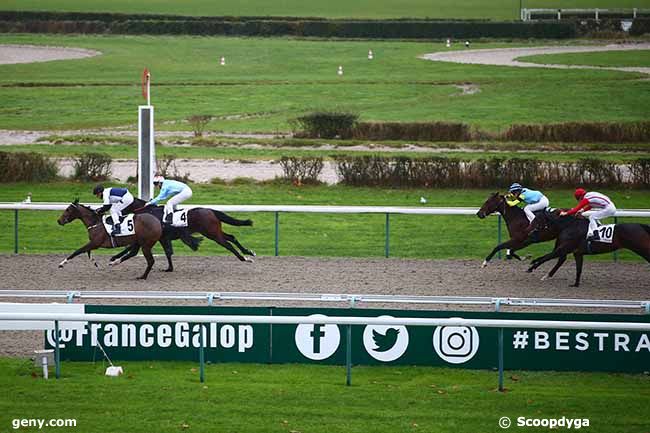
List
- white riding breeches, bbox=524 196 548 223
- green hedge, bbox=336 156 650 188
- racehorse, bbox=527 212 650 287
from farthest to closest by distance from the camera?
green hedge, bbox=336 156 650 188 → white riding breeches, bbox=524 196 548 223 → racehorse, bbox=527 212 650 287

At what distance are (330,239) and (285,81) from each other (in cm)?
2256

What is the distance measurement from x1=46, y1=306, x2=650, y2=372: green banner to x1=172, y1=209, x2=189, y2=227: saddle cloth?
4.25 meters

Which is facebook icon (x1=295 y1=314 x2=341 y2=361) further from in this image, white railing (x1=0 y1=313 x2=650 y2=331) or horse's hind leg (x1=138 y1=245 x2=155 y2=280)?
horse's hind leg (x1=138 y1=245 x2=155 y2=280)

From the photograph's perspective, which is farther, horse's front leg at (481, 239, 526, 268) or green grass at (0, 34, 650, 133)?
green grass at (0, 34, 650, 133)

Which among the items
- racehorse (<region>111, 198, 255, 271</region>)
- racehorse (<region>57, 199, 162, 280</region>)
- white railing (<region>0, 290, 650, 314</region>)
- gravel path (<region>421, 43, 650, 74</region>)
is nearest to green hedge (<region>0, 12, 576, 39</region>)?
gravel path (<region>421, 43, 650, 74</region>)

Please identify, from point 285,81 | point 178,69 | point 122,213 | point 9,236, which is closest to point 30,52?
point 178,69

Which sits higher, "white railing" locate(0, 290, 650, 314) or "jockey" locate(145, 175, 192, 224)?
Result: "jockey" locate(145, 175, 192, 224)

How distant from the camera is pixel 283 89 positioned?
36.8 m

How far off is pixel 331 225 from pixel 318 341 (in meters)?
7.99

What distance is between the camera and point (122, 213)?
46.4 ft

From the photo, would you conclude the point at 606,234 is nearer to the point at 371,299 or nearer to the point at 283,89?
the point at 371,299

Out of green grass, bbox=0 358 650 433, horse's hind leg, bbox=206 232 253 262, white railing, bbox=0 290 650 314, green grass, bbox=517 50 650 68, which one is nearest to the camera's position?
green grass, bbox=0 358 650 433

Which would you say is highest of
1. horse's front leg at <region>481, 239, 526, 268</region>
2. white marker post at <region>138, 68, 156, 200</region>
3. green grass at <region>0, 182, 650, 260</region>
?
white marker post at <region>138, 68, 156, 200</region>

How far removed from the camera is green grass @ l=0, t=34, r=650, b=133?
31656 millimetres
